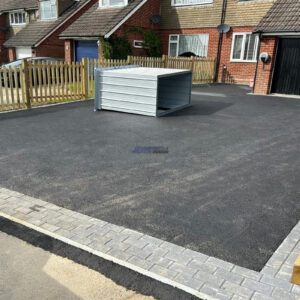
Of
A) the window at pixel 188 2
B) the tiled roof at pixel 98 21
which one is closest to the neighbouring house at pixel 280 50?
the window at pixel 188 2

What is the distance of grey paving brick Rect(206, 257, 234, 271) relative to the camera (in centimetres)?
290

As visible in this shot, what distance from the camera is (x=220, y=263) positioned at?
2.96 meters

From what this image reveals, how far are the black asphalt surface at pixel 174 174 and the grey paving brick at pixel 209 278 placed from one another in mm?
339

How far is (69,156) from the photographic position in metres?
5.99

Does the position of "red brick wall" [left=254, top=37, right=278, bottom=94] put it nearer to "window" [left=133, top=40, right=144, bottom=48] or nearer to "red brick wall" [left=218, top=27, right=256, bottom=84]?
"red brick wall" [left=218, top=27, right=256, bottom=84]

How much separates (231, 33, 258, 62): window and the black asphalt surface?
11.2 metres

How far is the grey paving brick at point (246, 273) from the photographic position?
9.10 feet

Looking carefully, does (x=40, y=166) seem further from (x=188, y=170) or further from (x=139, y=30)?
(x=139, y=30)

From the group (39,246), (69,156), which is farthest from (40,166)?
(39,246)

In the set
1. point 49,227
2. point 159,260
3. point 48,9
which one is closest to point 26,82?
point 49,227

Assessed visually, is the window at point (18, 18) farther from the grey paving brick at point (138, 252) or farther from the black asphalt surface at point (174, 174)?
the grey paving brick at point (138, 252)

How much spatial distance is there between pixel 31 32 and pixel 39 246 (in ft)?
87.5

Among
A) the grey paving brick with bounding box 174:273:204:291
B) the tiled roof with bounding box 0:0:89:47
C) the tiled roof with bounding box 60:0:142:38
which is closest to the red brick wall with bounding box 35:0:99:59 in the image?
the tiled roof with bounding box 0:0:89:47

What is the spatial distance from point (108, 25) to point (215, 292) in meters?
19.8
